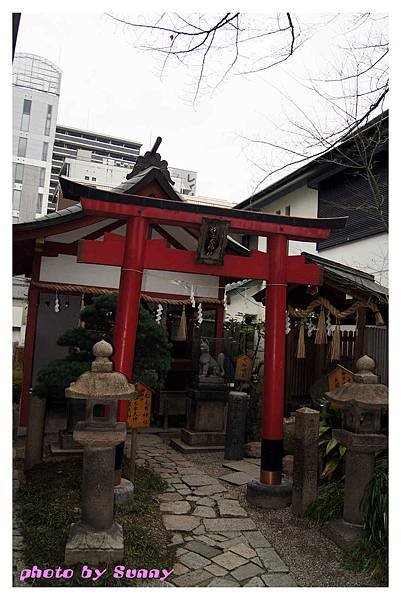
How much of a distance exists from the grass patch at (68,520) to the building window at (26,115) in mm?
32768

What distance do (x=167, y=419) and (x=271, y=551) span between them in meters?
6.51

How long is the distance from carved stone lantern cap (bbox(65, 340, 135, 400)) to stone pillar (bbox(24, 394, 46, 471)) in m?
2.50

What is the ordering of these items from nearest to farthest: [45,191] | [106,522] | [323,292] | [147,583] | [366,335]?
[147,583] < [106,522] < [366,335] < [323,292] < [45,191]

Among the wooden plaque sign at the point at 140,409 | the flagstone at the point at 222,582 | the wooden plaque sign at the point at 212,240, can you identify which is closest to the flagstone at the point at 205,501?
the wooden plaque sign at the point at 140,409

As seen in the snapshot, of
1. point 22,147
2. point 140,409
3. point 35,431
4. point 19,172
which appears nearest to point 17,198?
point 19,172

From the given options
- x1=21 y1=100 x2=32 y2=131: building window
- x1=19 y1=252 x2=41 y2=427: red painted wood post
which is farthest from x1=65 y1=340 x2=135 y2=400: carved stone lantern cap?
x1=21 y1=100 x2=32 y2=131: building window

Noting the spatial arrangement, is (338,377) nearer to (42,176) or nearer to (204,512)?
(204,512)

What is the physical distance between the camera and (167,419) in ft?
36.1

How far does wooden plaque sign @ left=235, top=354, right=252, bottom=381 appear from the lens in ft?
38.2

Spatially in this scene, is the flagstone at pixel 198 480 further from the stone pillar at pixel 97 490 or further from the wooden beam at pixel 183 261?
the wooden beam at pixel 183 261

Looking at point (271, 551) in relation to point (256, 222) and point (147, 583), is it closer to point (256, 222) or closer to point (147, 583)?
point (147, 583)

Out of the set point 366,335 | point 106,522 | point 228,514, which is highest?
point 366,335

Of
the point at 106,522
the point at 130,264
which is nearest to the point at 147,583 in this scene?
the point at 106,522

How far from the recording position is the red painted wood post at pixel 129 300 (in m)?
5.84
